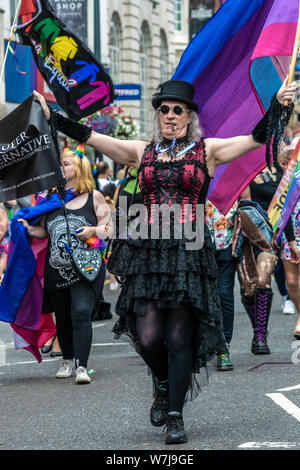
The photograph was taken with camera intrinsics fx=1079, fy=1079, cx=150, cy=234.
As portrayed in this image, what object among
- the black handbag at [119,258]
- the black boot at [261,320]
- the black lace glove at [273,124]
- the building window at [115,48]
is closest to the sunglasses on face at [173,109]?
the black lace glove at [273,124]

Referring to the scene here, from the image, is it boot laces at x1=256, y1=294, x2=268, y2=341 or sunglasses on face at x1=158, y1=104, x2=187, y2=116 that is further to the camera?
boot laces at x1=256, y1=294, x2=268, y2=341

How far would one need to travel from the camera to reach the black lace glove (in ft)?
18.9

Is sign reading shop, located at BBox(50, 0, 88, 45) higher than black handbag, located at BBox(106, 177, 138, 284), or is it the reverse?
black handbag, located at BBox(106, 177, 138, 284)

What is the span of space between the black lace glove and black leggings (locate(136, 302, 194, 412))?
39.4 inches

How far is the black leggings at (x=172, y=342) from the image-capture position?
569 centimetres

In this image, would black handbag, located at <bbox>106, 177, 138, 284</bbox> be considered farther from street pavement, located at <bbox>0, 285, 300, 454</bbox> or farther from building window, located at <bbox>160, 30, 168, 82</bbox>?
building window, located at <bbox>160, 30, 168, 82</bbox>

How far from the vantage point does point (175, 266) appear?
18.7 feet

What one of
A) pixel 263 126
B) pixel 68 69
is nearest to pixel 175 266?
pixel 263 126

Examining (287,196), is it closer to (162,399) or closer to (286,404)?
(286,404)

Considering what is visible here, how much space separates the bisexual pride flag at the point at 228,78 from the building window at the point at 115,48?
27823 mm

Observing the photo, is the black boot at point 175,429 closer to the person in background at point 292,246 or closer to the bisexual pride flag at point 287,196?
the bisexual pride flag at point 287,196

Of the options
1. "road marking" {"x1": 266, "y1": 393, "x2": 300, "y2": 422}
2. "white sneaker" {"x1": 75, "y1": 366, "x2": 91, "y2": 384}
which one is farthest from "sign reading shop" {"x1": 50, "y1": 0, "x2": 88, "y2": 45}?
"road marking" {"x1": 266, "y1": 393, "x2": 300, "y2": 422}

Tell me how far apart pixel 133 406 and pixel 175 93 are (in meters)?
2.12
